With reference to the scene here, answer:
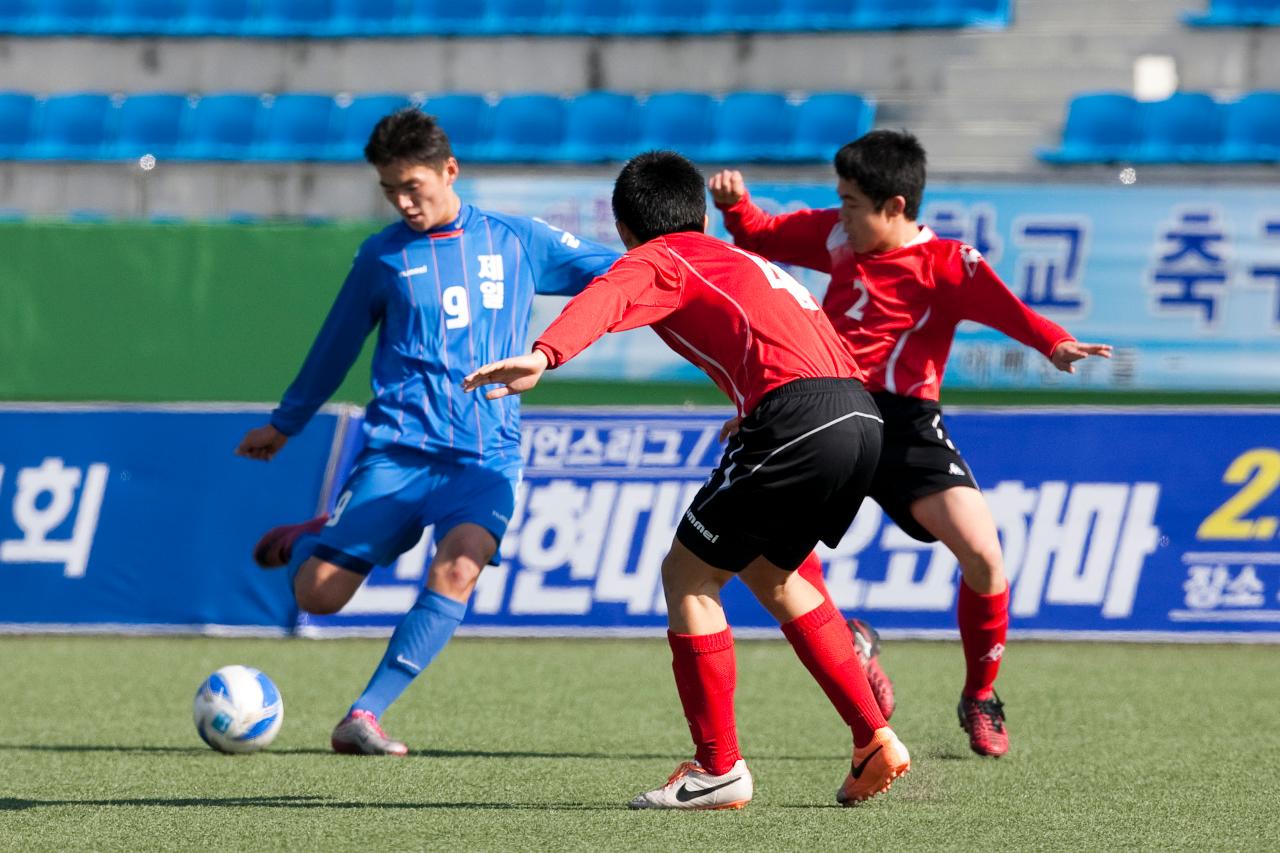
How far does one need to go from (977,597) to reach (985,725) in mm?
413

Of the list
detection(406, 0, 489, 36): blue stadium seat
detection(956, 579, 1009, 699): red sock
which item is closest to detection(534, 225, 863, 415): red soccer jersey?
detection(956, 579, 1009, 699): red sock

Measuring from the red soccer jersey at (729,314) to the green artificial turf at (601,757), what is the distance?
1.12 meters

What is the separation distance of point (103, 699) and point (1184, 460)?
5.35 metres

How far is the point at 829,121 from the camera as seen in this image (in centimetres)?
1337

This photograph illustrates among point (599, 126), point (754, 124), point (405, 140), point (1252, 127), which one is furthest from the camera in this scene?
point (599, 126)

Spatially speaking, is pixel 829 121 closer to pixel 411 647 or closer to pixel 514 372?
pixel 411 647

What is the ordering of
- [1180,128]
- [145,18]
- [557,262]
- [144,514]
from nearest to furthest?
1. [557,262]
2. [144,514]
3. [1180,128]
4. [145,18]

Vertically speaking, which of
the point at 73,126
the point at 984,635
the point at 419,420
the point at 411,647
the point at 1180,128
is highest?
the point at 1180,128

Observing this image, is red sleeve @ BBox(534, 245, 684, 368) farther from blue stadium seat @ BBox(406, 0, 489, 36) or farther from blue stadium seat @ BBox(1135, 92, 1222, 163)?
blue stadium seat @ BBox(406, 0, 489, 36)

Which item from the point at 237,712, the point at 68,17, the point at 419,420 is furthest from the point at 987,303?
the point at 68,17

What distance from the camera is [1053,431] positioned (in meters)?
9.70

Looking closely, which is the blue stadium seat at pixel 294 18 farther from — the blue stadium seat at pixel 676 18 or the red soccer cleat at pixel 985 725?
the red soccer cleat at pixel 985 725

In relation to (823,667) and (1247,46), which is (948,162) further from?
(823,667)

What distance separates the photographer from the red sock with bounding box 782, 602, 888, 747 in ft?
15.9
